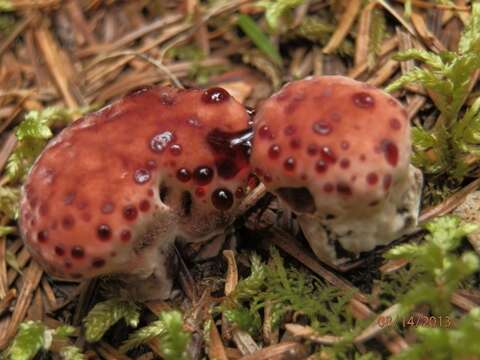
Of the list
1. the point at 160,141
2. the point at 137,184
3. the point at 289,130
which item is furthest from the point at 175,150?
the point at 289,130

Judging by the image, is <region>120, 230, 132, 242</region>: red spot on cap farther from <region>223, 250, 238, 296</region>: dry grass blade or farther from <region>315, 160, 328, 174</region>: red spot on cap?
<region>315, 160, 328, 174</region>: red spot on cap

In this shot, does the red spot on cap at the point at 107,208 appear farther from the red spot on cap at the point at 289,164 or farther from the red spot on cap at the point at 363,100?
the red spot on cap at the point at 363,100

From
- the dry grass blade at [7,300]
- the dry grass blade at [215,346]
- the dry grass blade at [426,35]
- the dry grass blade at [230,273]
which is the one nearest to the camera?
the dry grass blade at [215,346]

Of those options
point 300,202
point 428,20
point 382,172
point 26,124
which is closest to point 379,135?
point 382,172

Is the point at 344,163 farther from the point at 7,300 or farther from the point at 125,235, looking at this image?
the point at 7,300

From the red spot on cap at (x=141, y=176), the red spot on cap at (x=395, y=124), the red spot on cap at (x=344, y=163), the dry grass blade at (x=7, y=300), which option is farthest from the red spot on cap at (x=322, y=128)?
the dry grass blade at (x=7, y=300)
